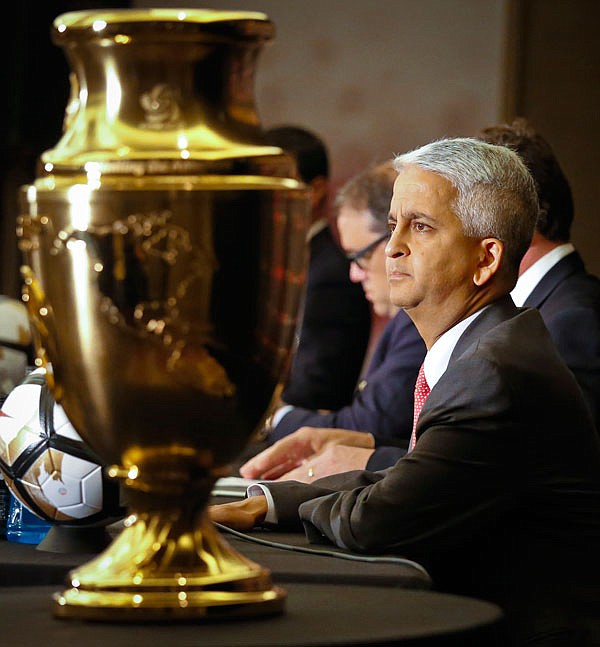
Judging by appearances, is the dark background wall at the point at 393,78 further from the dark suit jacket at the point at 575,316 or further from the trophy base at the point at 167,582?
the trophy base at the point at 167,582

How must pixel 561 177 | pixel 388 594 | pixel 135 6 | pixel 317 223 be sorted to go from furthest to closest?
pixel 135 6
pixel 317 223
pixel 561 177
pixel 388 594

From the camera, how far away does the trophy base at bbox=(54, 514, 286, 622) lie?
41.6 inches

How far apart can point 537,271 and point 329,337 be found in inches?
57.4

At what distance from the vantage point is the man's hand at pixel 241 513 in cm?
181

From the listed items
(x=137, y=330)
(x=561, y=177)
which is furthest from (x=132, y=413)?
(x=561, y=177)

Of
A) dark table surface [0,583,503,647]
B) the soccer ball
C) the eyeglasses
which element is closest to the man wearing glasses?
the eyeglasses

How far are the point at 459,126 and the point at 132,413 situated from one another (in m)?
5.44

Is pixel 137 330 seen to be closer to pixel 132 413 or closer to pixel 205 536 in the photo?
pixel 132 413

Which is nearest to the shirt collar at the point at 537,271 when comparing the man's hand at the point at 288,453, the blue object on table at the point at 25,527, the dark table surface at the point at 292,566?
the man's hand at the point at 288,453

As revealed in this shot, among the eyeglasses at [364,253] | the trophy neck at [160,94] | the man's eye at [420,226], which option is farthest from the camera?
the eyeglasses at [364,253]

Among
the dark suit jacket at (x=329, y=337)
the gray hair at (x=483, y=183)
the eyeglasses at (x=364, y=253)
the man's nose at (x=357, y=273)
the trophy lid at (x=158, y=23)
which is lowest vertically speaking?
the dark suit jacket at (x=329, y=337)

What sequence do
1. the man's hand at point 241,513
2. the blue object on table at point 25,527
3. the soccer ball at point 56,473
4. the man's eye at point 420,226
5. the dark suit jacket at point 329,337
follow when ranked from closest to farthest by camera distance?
the soccer ball at point 56,473
the blue object on table at point 25,527
the man's hand at point 241,513
the man's eye at point 420,226
the dark suit jacket at point 329,337

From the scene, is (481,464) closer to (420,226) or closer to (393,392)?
(420,226)

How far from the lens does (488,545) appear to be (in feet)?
5.84
